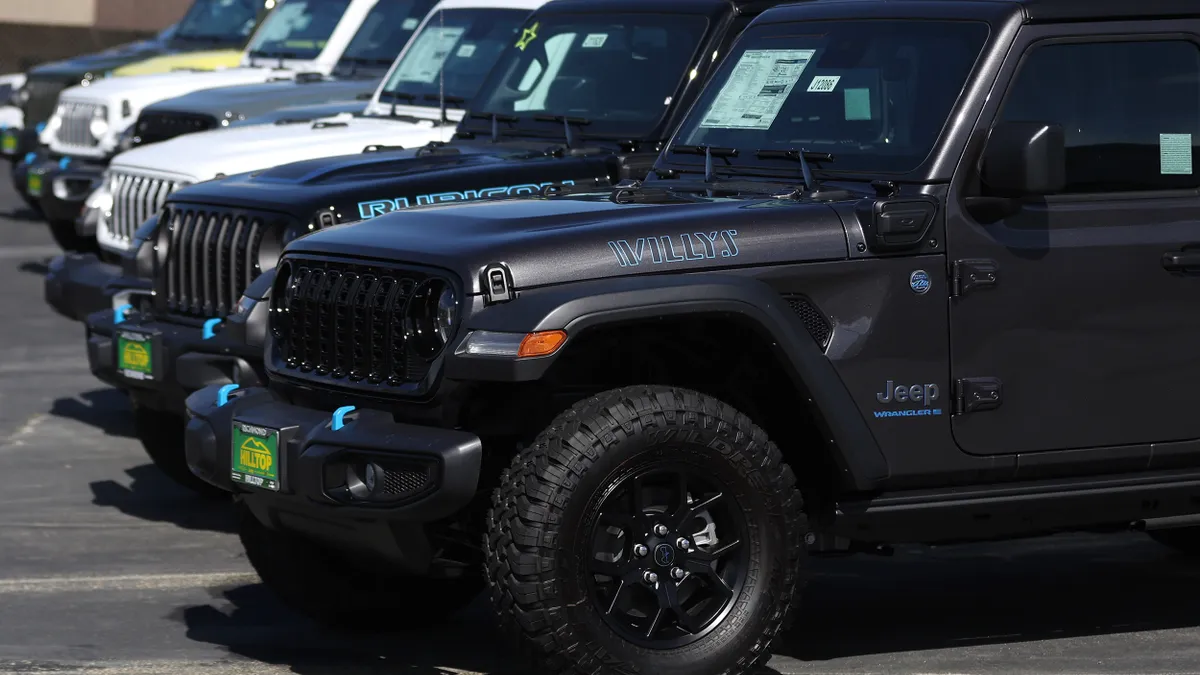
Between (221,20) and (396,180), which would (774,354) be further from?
(221,20)

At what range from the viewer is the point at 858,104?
6066 mm

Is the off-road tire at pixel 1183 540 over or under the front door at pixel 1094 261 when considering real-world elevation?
under

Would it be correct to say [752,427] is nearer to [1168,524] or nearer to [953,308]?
[953,308]

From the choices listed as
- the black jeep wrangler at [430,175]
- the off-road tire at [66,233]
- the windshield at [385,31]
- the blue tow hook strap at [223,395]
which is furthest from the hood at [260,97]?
the blue tow hook strap at [223,395]

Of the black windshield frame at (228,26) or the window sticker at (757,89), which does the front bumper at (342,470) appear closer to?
the window sticker at (757,89)

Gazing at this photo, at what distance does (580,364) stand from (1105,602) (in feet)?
7.89

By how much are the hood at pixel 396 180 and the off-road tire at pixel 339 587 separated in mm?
1533

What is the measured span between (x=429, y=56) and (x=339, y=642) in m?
→ 4.94

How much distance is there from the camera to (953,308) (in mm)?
5633

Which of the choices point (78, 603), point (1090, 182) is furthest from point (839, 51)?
point (78, 603)

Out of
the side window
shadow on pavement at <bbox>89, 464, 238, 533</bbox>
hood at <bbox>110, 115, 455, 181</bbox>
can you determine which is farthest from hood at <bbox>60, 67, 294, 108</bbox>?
the side window

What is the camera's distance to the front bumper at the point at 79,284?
935 centimetres

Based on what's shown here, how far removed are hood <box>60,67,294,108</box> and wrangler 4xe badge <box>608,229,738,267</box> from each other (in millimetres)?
8247

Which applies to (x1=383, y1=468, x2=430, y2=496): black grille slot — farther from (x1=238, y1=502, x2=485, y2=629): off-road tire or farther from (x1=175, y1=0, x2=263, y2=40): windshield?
(x1=175, y1=0, x2=263, y2=40): windshield
